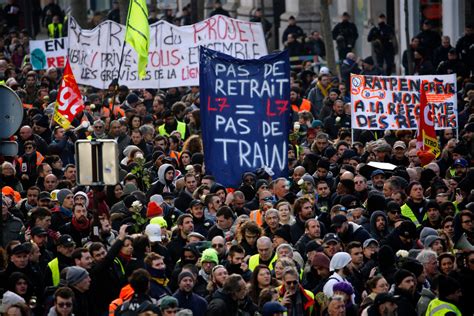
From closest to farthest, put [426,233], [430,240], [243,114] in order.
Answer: [430,240] → [426,233] → [243,114]

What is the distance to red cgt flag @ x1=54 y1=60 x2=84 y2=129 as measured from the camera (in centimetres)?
2186

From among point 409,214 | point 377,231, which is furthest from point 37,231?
point 409,214

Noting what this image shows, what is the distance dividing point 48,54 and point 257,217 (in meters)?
15.3

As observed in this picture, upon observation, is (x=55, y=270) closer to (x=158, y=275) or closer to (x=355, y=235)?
(x=158, y=275)

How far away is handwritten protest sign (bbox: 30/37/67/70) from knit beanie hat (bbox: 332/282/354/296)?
1858 cm

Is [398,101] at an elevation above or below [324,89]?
below

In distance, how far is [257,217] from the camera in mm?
15844

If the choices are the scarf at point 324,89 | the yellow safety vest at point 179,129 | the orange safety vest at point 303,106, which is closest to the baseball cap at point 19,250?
the yellow safety vest at point 179,129

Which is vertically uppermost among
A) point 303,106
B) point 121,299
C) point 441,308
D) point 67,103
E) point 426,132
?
point 67,103

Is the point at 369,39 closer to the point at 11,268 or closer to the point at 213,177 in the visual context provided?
the point at 213,177

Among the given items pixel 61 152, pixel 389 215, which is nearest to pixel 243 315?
pixel 389 215

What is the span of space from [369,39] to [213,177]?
16.2m

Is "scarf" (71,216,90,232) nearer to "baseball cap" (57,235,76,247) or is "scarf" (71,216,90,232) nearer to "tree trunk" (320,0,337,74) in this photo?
"baseball cap" (57,235,76,247)

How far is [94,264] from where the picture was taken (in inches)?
517
